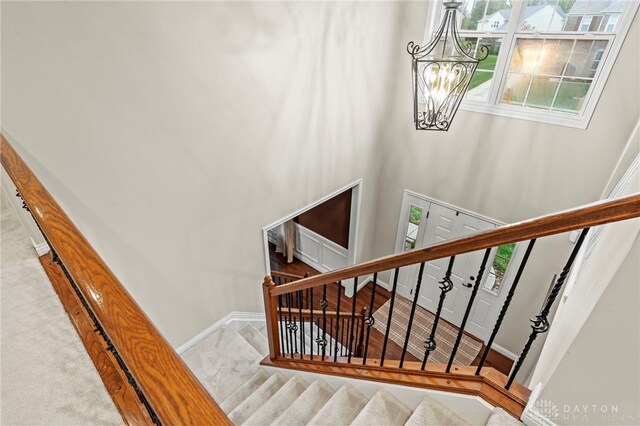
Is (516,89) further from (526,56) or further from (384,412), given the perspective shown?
(384,412)

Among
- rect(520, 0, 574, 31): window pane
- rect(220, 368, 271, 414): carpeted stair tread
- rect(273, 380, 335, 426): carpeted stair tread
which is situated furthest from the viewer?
rect(520, 0, 574, 31): window pane

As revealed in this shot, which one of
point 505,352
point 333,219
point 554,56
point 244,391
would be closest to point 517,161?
point 554,56

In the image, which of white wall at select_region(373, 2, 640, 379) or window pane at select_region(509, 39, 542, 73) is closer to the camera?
white wall at select_region(373, 2, 640, 379)

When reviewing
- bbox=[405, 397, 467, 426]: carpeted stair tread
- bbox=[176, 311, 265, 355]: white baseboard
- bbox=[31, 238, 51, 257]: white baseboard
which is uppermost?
bbox=[31, 238, 51, 257]: white baseboard

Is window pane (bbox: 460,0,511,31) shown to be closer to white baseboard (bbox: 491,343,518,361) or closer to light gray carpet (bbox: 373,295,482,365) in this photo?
light gray carpet (bbox: 373,295,482,365)

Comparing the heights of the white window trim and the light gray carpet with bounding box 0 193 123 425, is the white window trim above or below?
above

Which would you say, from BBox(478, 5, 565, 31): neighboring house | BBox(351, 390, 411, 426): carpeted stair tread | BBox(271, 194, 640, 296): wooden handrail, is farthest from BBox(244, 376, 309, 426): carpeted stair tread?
BBox(478, 5, 565, 31): neighboring house

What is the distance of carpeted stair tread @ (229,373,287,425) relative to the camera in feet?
7.92

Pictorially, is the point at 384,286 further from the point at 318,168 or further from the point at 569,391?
the point at 569,391

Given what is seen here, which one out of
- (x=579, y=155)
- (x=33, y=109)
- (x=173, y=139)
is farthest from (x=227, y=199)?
(x=579, y=155)

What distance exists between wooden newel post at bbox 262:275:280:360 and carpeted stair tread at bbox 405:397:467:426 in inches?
48.2

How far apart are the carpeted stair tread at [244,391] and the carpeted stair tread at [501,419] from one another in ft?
6.56

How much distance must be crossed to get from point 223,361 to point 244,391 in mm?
627

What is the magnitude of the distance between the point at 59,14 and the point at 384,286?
5.28 metres
